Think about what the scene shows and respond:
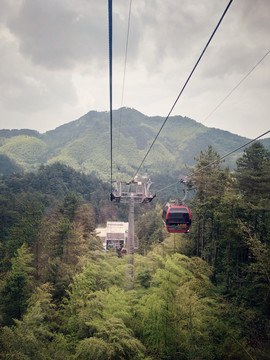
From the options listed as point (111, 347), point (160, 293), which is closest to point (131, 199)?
point (160, 293)

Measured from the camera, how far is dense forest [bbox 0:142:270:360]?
29.2ft

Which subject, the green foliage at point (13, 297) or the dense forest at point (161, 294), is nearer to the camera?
the dense forest at point (161, 294)

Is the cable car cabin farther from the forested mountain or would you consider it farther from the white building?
the white building

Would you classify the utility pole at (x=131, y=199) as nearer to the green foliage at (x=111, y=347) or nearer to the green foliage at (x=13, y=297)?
the green foliage at (x=111, y=347)

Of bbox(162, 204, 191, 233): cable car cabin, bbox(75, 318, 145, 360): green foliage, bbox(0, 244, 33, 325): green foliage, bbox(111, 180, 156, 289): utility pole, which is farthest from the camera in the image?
bbox(0, 244, 33, 325): green foliage

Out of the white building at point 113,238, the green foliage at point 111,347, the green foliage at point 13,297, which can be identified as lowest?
the white building at point 113,238

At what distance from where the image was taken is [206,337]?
9.13 metres

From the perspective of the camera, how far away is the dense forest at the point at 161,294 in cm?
889

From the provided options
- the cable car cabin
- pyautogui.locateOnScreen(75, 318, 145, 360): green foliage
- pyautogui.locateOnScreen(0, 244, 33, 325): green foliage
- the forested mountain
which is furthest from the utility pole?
pyautogui.locateOnScreen(0, 244, 33, 325): green foliage

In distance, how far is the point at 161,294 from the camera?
11.0 meters

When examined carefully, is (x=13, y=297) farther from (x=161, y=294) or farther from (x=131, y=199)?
(x=131, y=199)

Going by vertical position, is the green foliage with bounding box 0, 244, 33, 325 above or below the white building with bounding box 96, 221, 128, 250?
above

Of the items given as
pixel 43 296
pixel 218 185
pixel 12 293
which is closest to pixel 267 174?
pixel 218 185

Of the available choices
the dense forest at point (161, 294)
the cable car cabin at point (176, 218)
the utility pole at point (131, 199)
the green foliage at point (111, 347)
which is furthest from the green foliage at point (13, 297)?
the cable car cabin at point (176, 218)
